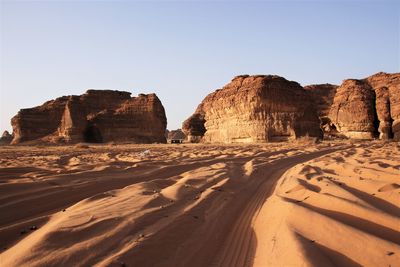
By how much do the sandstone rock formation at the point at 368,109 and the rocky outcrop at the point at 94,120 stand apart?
2616 centimetres

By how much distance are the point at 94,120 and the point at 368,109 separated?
38.3 meters

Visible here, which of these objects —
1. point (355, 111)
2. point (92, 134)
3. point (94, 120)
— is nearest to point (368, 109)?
point (355, 111)

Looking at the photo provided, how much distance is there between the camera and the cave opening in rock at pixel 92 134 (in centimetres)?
4381

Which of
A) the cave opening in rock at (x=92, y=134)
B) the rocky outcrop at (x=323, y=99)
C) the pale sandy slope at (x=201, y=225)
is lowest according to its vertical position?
the pale sandy slope at (x=201, y=225)

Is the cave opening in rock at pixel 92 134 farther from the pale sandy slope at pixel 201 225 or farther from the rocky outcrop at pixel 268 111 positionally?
the pale sandy slope at pixel 201 225

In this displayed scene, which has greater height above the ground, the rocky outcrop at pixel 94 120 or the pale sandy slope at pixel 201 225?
the rocky outcrop at pixel 94 120

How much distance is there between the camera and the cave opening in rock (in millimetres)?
43809

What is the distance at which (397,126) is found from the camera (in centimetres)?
4131

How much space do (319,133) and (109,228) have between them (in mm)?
35735

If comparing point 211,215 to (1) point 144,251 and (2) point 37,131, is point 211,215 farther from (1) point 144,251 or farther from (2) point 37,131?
(2) point 37,131

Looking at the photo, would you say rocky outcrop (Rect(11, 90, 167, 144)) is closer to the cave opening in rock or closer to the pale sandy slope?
the cave opening in rock

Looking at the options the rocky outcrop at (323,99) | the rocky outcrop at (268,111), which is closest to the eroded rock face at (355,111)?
the rocky outcrop at (323,99)

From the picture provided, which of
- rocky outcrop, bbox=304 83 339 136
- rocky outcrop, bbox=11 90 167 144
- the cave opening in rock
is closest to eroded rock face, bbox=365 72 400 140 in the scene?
rocky outcrop, bbox=304 83 339 136

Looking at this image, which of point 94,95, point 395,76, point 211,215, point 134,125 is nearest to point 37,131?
point 94,95
